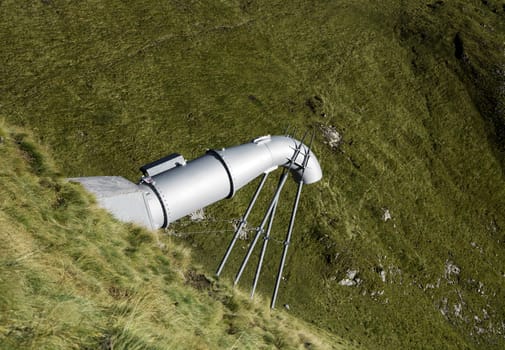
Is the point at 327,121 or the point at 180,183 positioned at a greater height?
the point at 180,183

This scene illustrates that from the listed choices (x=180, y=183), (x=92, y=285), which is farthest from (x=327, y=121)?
(x=92, y=285)

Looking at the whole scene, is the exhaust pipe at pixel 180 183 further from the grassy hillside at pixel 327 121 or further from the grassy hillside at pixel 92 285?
the grassy hillside at pixel 327 121

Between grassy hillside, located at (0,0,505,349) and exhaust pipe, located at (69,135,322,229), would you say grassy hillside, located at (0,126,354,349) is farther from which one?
grassy hillside, located at (0,0,505,349)

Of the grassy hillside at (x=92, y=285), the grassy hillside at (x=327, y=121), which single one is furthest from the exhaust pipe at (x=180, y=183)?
the grassy hillside at (x=327, y=121)

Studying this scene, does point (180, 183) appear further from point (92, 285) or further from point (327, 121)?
point (327, 121)

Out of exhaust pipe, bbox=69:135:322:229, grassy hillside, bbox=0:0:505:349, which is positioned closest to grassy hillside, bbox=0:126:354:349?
exhaust pipe, bbox=69:135:322:229

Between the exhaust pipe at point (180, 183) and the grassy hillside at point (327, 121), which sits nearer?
the exhaust pipe at point (180, 183)

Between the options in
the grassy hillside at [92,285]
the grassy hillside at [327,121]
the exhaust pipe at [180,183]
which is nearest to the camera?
the grassy hillside at [92,285]
